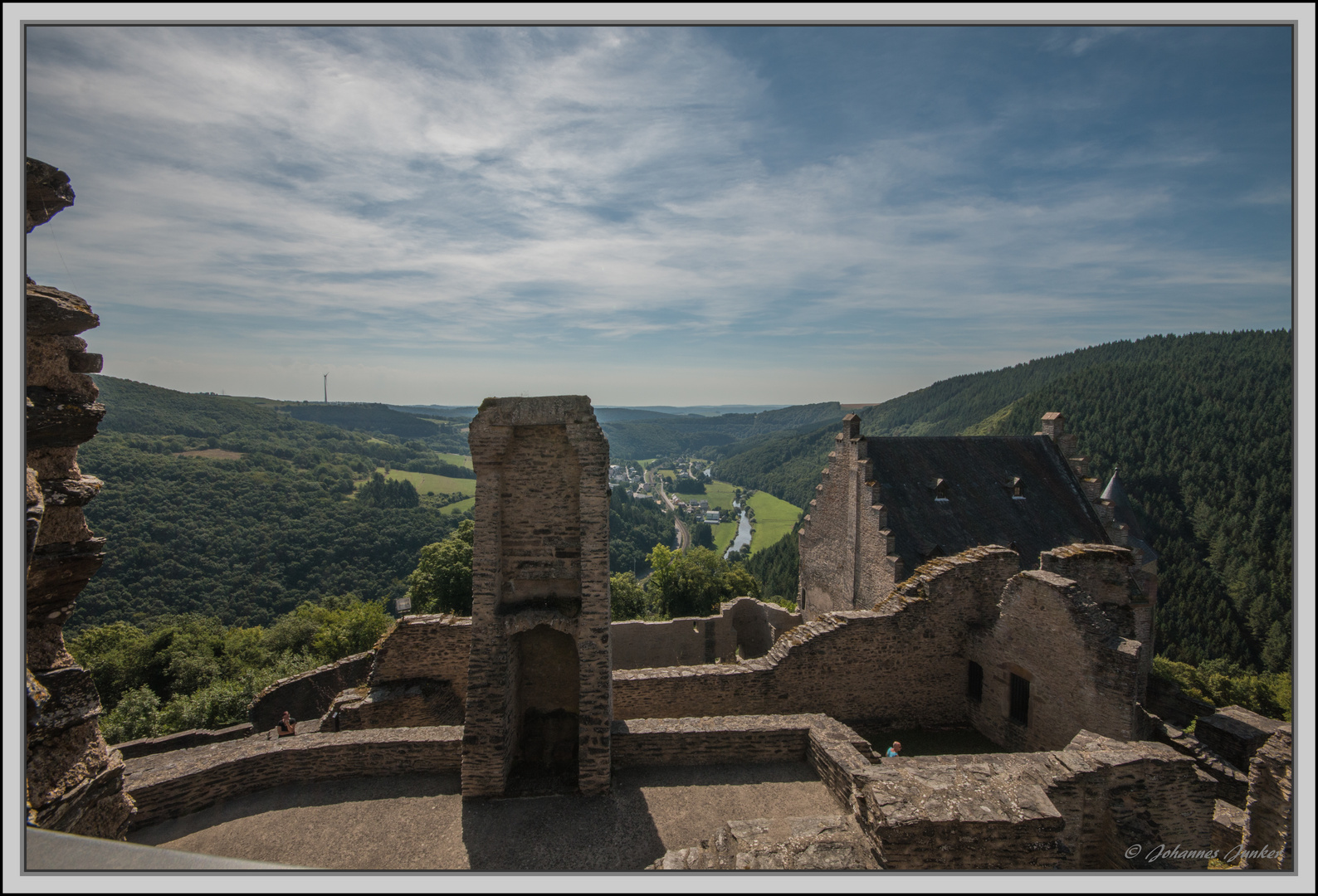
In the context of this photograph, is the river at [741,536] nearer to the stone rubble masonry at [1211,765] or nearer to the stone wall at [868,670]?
the stone wall at [868,670]

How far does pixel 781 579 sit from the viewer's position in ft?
181

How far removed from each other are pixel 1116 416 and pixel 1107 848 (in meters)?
90.5

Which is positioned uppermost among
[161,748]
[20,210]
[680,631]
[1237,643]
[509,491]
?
[20,210]

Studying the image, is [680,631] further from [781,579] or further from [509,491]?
[781,579]

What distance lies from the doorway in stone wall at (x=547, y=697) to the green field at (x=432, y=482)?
10235cm

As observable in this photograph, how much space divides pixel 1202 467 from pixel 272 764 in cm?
9057

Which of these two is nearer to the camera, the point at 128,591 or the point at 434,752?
the point at 434,752

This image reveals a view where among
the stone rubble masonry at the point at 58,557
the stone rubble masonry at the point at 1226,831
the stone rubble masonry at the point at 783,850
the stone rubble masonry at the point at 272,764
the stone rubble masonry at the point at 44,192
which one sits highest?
the stone rubble masonry at the point at 44,192

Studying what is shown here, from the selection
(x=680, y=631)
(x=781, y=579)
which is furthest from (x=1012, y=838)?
(x=781, y=579)

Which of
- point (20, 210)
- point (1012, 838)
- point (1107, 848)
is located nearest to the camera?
point (20, 210)

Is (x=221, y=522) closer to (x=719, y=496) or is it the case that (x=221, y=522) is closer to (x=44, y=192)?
(x=44, y=192)

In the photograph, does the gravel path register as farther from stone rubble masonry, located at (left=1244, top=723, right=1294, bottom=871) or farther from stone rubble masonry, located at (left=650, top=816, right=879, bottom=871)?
stone rubble masonry, located at (left=1244, top=723, right=1294, bottom=871)

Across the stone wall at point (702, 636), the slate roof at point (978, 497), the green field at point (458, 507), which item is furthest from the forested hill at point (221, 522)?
the slate roof at point (978, 497)

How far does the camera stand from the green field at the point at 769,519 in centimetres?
9819
